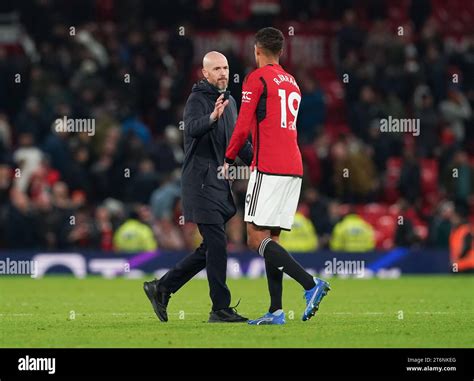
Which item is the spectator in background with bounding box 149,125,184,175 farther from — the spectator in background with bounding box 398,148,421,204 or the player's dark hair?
the player's dark hair

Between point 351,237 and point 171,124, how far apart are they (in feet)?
14.4

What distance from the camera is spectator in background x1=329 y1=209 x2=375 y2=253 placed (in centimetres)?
2320

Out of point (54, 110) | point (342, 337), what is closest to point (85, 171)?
point (54, 110)

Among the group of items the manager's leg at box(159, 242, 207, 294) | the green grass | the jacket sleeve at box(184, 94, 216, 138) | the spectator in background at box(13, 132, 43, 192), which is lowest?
the green grass

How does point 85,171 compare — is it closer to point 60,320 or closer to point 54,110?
point 54,110

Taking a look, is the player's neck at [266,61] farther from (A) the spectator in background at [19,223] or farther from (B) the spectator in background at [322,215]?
(B) the spectator in background at [322,215]

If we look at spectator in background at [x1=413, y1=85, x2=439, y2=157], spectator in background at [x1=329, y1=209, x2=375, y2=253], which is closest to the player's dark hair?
spectator in background at [x1=329, y1=209, x2=375, y2=253]

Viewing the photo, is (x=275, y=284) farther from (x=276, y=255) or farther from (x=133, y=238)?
(x=133, y=238)

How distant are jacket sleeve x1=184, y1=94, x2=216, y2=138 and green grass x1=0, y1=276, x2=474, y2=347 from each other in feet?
5.65

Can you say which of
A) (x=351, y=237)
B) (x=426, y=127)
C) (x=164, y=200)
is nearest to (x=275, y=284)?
(x=164, y=200)

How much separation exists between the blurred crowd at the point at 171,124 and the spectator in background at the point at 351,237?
0.08 feet

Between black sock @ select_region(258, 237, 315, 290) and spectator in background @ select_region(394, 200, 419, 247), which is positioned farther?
spectator in background @ select_region(394, 200, 419, 247)

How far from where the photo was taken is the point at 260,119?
12086 millimetres

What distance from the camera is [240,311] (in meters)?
14.3
